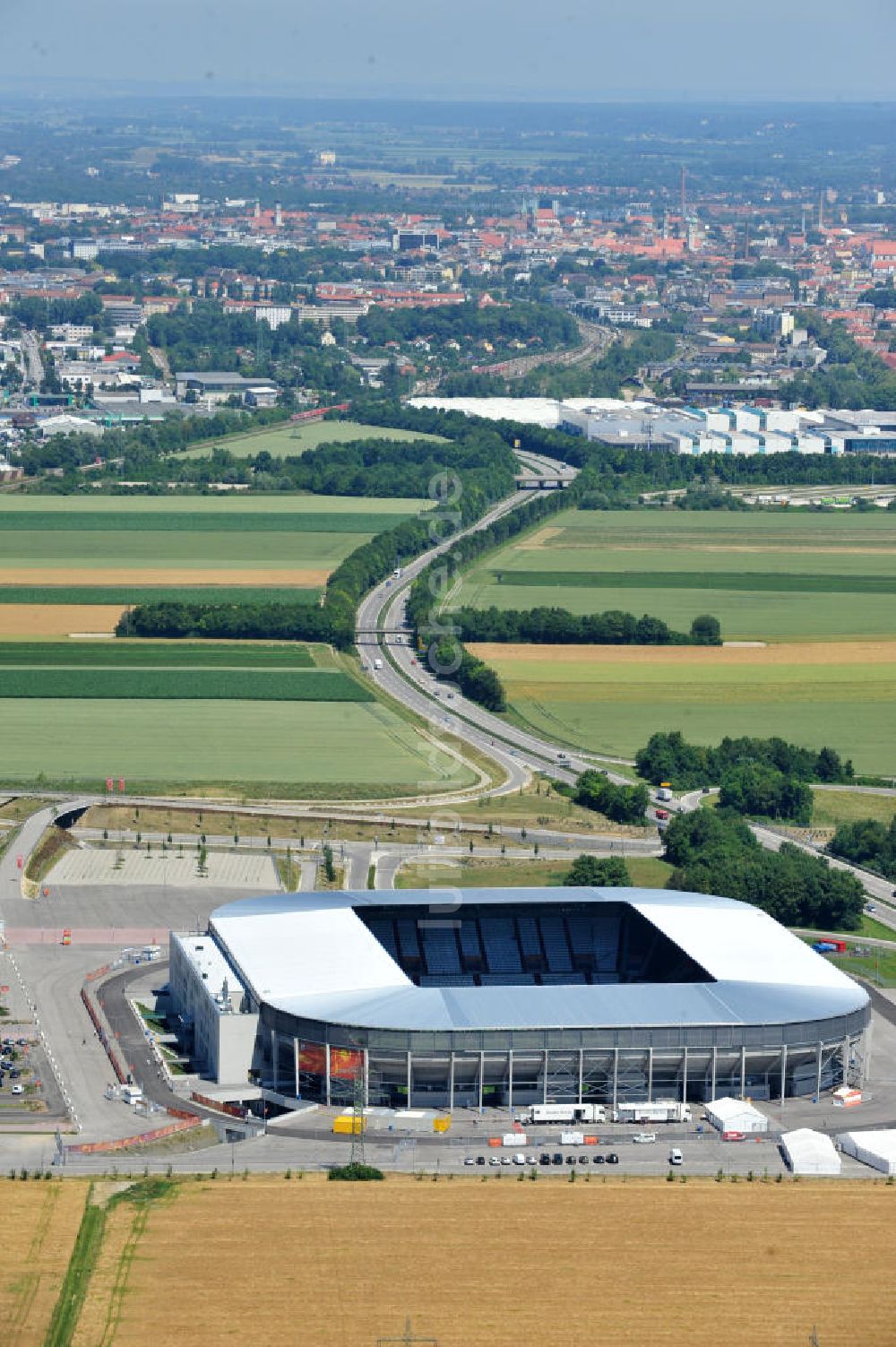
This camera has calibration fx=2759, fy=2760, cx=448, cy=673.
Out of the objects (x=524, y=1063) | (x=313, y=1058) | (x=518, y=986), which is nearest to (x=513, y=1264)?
(x=524, y=1063)

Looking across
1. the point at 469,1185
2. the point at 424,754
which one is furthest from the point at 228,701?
the point at 469,1185

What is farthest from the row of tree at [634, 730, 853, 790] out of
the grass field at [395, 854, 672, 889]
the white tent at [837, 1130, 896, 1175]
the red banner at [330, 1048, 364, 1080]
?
the white tent at [837, 1130, 896, 1175]

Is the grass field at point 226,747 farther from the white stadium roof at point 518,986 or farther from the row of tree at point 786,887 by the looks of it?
the white stadium roof at point 518,986

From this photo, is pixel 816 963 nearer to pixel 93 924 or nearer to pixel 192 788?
pixel 93 924

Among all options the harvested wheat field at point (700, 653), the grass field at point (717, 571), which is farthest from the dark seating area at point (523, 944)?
the grass field at point (717, 571)

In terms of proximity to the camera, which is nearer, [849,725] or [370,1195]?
[370,1195]

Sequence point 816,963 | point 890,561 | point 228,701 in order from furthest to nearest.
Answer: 1. point 890,561
2. point 228,701
3. point 816,963

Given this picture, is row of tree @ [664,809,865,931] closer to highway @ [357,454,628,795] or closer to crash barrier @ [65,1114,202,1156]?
highway @ [357,454,628,795]
